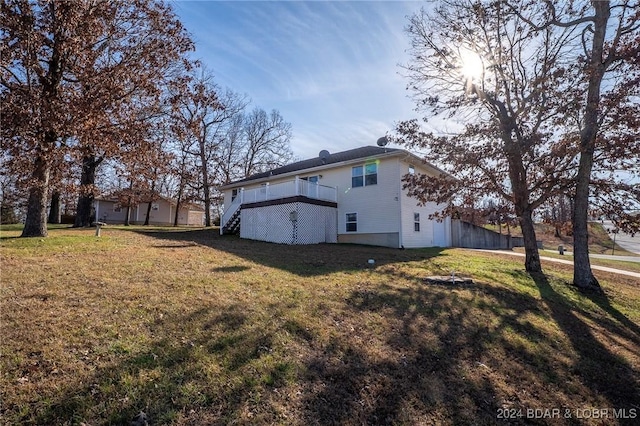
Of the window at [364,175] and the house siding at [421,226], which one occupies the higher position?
the window at [364,175]

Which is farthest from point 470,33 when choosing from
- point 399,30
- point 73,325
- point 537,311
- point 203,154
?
point 203,154

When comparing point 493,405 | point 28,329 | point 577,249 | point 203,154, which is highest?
point 203,154

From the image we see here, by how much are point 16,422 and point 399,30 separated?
1530cm

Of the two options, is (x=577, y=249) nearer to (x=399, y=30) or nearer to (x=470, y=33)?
(x=470, y=33)

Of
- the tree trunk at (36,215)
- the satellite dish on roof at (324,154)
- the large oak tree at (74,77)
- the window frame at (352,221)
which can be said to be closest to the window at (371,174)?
the window frame at (352,221)

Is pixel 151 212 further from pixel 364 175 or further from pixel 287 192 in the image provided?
pixel 364 175

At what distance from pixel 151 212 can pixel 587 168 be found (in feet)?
132

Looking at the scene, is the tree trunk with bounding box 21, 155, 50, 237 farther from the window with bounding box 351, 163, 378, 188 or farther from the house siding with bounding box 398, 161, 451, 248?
the house siding with bounding box 398, 161, 451, 248

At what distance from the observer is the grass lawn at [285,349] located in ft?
10.2

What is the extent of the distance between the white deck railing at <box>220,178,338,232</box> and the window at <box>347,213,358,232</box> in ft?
4.17

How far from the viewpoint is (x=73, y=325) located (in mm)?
4125

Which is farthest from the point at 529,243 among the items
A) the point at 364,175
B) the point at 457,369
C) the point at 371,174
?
the point at 457,369

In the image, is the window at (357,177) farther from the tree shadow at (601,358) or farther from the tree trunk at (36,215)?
the tree trunk at (36,215)

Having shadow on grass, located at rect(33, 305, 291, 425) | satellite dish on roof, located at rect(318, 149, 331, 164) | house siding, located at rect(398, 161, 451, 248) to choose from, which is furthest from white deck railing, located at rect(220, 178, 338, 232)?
shadow on grass, located at rect(33, 305, 291, 425)
